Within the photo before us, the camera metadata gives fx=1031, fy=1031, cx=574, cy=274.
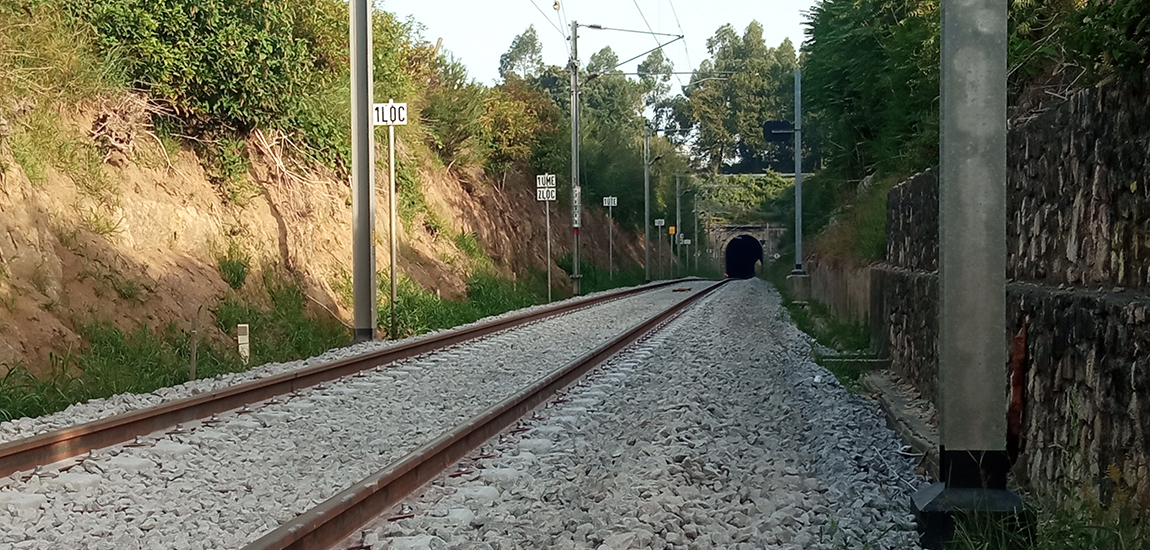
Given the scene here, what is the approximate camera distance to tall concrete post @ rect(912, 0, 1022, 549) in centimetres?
504

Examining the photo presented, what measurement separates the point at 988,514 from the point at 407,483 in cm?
309

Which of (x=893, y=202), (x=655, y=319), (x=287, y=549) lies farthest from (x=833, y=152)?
(x=287, y=549)

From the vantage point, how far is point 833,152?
1062 inches

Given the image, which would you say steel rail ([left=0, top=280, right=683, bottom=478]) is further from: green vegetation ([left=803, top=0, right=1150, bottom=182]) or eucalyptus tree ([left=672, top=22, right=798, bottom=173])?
eucalyptus tree ([left=672, top=22, right=798, bottom=173])

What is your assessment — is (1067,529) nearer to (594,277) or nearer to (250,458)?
(250,458)

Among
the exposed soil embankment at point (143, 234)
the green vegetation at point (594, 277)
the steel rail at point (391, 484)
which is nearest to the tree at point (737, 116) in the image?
the green vegetation at point (594, 277)

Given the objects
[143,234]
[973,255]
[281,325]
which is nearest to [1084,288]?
[973,255]

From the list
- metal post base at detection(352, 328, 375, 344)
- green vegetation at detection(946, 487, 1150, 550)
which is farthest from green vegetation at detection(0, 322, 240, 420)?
green vegetation at detection(946, 487, 1150, 550)

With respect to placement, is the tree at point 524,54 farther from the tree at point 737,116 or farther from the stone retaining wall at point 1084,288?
the stone retaining wall at point 1084,288

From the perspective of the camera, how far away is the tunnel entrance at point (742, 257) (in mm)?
107250

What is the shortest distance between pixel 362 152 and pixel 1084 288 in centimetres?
1219

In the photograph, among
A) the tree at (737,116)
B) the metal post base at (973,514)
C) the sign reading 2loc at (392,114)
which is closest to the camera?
the metal post base at (973,514)

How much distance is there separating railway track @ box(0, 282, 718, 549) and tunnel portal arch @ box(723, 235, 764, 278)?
97395 millimetres

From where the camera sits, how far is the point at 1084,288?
5.29m
